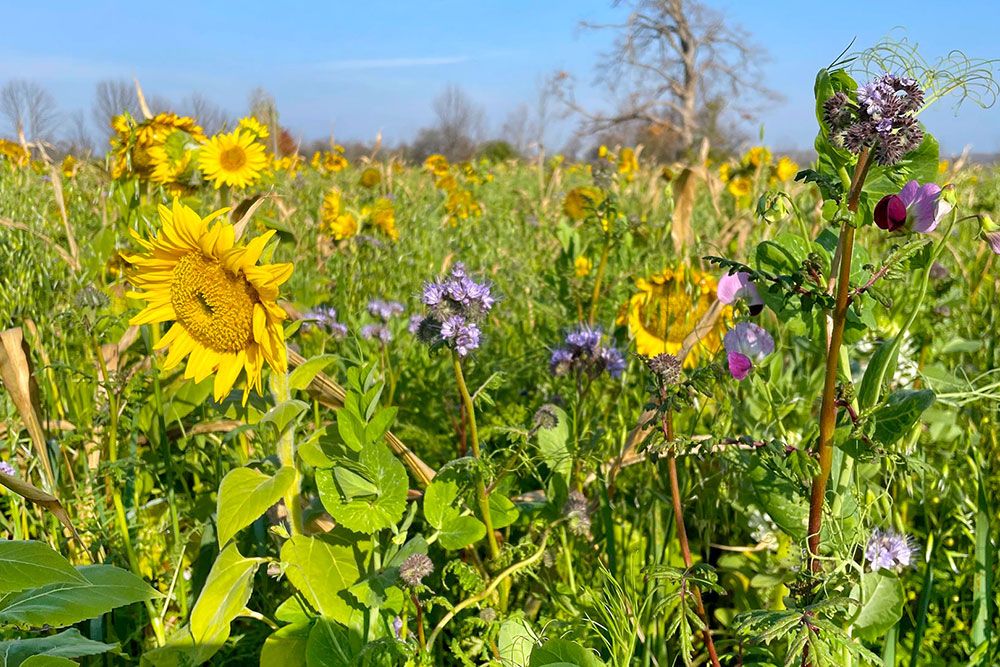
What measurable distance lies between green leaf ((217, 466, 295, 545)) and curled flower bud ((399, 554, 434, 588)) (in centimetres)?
24

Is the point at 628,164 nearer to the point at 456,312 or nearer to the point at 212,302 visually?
the point at 456,312

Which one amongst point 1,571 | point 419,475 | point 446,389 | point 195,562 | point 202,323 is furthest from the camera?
point 446,389

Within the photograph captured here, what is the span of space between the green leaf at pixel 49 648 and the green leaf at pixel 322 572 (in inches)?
12.3

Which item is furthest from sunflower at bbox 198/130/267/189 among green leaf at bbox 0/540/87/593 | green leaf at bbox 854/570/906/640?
green leaf at bbox 854/570/906/640

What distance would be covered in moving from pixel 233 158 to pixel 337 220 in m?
1.26

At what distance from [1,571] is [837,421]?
1129mm

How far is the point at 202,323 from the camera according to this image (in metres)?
1.44

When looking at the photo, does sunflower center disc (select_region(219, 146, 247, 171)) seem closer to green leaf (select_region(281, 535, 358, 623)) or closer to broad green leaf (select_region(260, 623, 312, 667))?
green leaf (select_region(281, 535, 358, 623))

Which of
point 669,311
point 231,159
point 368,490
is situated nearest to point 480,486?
point 368,490

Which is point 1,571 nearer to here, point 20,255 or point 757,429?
point 757,429

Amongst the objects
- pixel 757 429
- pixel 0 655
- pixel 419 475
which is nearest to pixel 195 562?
pixel 419 475

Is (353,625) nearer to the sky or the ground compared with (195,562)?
nearer to the sky

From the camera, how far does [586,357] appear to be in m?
1.78

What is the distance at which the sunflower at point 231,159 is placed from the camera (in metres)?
2.56
